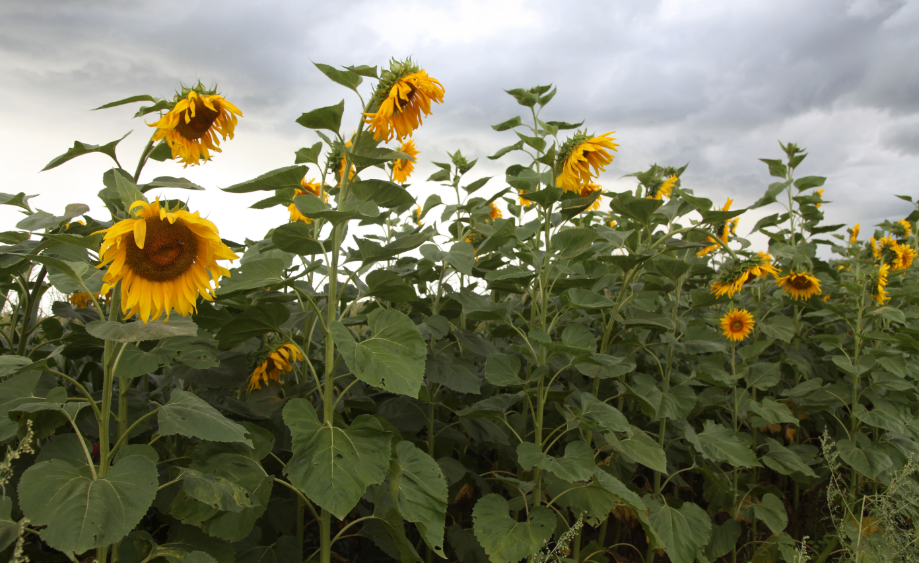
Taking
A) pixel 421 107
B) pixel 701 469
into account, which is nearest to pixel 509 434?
pixel 701 469

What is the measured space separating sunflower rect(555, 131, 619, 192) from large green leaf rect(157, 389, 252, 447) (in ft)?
5.11

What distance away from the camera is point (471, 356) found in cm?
276

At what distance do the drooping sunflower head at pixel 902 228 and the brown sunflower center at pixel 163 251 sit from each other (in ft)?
19.7

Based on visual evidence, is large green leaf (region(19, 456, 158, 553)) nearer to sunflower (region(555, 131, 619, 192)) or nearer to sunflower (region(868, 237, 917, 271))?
sunflower (region(555, 131, 619, 192))

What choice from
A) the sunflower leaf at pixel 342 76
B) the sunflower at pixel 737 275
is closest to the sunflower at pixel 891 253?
the sunflower at pixel 737 275

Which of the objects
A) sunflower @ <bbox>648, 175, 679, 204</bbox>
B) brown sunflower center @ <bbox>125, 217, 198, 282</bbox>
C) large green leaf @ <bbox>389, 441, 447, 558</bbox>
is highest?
sunflower @ <bbox>648, 175, 679, 204</bbox>

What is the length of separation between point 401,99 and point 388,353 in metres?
0.78

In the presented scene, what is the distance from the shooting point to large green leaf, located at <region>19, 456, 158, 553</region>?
4.18ft

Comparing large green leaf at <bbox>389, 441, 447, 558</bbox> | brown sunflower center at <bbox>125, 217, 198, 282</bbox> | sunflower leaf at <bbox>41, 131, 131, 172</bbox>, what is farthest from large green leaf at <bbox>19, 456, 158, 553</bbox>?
sunflower leaf at <bbox>41, 131, 131, 172</bbox>

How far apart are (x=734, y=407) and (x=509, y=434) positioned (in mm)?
1308

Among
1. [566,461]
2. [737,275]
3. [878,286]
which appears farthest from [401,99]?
[878,286]

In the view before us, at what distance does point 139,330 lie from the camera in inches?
54.5

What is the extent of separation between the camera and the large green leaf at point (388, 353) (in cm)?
149

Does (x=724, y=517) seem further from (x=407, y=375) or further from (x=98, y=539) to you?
(x=98, y=539)
